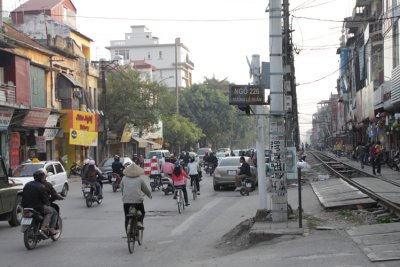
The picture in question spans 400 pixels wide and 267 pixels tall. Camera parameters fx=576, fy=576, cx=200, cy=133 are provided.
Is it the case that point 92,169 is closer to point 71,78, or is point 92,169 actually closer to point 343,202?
point 343,202

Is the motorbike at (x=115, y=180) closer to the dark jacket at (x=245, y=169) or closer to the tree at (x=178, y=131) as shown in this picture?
the dark jacket at (x=245, y=169)

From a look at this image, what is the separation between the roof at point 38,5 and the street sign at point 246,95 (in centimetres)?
4232

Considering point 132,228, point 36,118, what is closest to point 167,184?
point 132,228

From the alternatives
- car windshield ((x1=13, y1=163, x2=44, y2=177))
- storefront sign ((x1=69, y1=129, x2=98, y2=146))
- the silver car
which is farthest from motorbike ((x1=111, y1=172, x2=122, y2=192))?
storefront sign ((x1=69, y1=129, x2=98, y2=146))

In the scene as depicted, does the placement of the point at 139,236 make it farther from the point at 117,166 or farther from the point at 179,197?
the point at 117,166

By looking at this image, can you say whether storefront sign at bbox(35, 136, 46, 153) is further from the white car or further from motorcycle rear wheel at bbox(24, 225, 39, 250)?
motorcycle rear wheel at bbox(24, 225, 39, 250)

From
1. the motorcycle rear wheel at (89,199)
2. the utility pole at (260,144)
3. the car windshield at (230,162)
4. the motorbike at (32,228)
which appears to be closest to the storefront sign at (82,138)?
the car windshield at (230,162)

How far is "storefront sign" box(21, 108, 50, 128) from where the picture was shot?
114 feet

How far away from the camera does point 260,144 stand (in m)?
13.4

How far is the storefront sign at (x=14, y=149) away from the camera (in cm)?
3347

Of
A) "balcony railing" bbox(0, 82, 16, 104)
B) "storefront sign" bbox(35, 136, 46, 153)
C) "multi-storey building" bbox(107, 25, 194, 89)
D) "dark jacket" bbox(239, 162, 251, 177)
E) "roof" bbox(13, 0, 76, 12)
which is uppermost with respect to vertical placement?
"multi-storey building" bbox(107, 25, 194, 89)

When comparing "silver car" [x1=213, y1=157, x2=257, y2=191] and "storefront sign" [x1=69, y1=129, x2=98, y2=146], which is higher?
"storefront sign" [x1=69, y1=129, x2=98, y2=146]

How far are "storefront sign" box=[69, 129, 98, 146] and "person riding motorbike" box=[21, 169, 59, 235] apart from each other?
101ft

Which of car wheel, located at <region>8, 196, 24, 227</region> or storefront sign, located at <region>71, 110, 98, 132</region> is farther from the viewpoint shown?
storefront sign, located at <region>71, 110, 98, 132</region>
